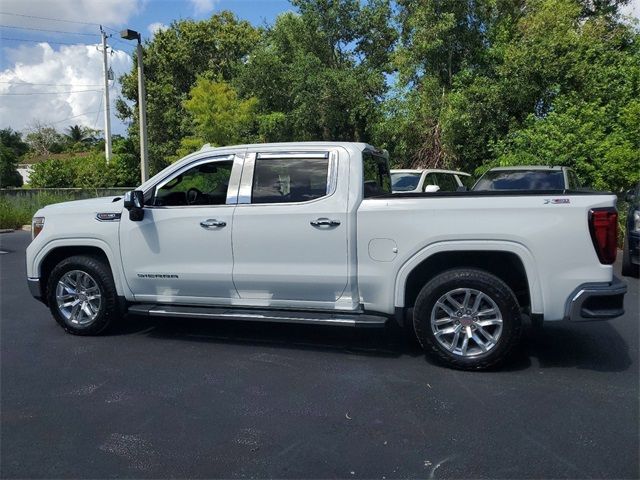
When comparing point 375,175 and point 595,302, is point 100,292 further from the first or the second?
point 595,302

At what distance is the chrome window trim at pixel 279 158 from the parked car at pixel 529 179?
5745 millimetres

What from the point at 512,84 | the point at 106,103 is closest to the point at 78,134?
the point at 106,103

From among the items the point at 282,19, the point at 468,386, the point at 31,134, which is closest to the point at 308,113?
the point at 282,19

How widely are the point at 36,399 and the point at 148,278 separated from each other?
1.59 m

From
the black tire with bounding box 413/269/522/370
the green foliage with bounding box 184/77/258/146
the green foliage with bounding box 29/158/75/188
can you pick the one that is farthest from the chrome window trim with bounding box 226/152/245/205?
the green foliage with bounding box 29/158/75/188

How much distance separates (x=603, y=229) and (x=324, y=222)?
7.36ft

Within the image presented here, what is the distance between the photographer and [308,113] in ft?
74.1

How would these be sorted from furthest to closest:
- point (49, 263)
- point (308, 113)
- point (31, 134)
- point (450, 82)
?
point (31, 134) < point (308, 113) < point (450, 82) < point (49, 263)

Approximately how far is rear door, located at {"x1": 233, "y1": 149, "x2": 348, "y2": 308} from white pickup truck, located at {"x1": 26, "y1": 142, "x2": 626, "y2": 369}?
11mm

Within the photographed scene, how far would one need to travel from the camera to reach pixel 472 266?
4988mm

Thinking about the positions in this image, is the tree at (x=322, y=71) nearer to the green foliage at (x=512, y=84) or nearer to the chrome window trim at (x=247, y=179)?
the green foliage at (x=512, y=84)

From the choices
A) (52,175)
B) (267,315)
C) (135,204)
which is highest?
(52,175)

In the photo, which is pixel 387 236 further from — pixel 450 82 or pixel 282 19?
pixel 282 19

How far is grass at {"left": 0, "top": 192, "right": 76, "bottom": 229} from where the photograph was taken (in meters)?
19.2
